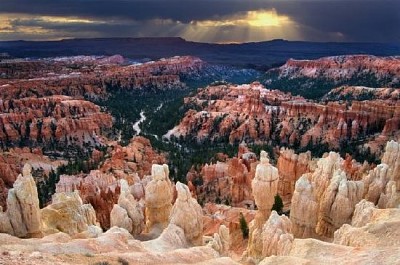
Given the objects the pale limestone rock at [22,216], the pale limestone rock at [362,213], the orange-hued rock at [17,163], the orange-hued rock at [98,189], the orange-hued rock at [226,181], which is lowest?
the orange-hued rock at [17,163]

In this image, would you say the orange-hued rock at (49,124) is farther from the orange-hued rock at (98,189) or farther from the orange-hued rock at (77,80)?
the orange-hued rock at (98,189)

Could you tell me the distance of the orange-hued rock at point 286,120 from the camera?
7119 cm

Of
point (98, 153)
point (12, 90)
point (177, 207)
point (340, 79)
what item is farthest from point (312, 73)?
point (177, 207)

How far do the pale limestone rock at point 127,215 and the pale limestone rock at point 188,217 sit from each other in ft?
8.57

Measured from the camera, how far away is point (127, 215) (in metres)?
A: 24.7

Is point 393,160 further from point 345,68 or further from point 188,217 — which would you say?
point 345,68

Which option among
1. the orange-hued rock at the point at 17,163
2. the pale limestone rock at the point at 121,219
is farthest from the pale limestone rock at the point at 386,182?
the orange-hued rock at the point at 17,163

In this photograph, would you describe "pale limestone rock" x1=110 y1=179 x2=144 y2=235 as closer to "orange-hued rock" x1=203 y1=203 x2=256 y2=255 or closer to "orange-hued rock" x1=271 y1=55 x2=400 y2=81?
"orange-hued rock" x1=203 y1=203 x2=256 y2=255

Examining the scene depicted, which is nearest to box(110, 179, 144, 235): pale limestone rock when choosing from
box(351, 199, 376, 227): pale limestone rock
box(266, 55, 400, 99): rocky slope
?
box(351, 199, 376, 227): pale limestone rock

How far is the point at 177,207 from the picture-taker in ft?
77.8

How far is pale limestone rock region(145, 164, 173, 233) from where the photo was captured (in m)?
26.4

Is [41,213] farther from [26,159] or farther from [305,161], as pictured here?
[26,159]

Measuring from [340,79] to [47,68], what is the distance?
108 metres

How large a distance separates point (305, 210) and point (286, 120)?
56472 mm
